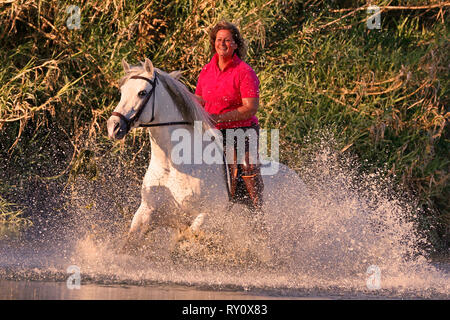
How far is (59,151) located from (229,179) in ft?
9.91

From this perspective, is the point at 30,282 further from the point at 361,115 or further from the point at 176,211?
the point at 361,115

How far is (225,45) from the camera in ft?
21.4

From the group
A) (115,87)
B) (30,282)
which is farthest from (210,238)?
(115,87)

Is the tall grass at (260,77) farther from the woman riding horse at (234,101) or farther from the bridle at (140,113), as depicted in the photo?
the bridle at (140,113)

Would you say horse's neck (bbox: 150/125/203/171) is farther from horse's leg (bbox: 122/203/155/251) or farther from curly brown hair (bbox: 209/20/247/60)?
curly brown hair (bbox: 209/20/247/60)

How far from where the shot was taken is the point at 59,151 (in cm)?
874

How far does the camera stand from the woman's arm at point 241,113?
20.6 feet

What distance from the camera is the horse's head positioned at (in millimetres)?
5700
